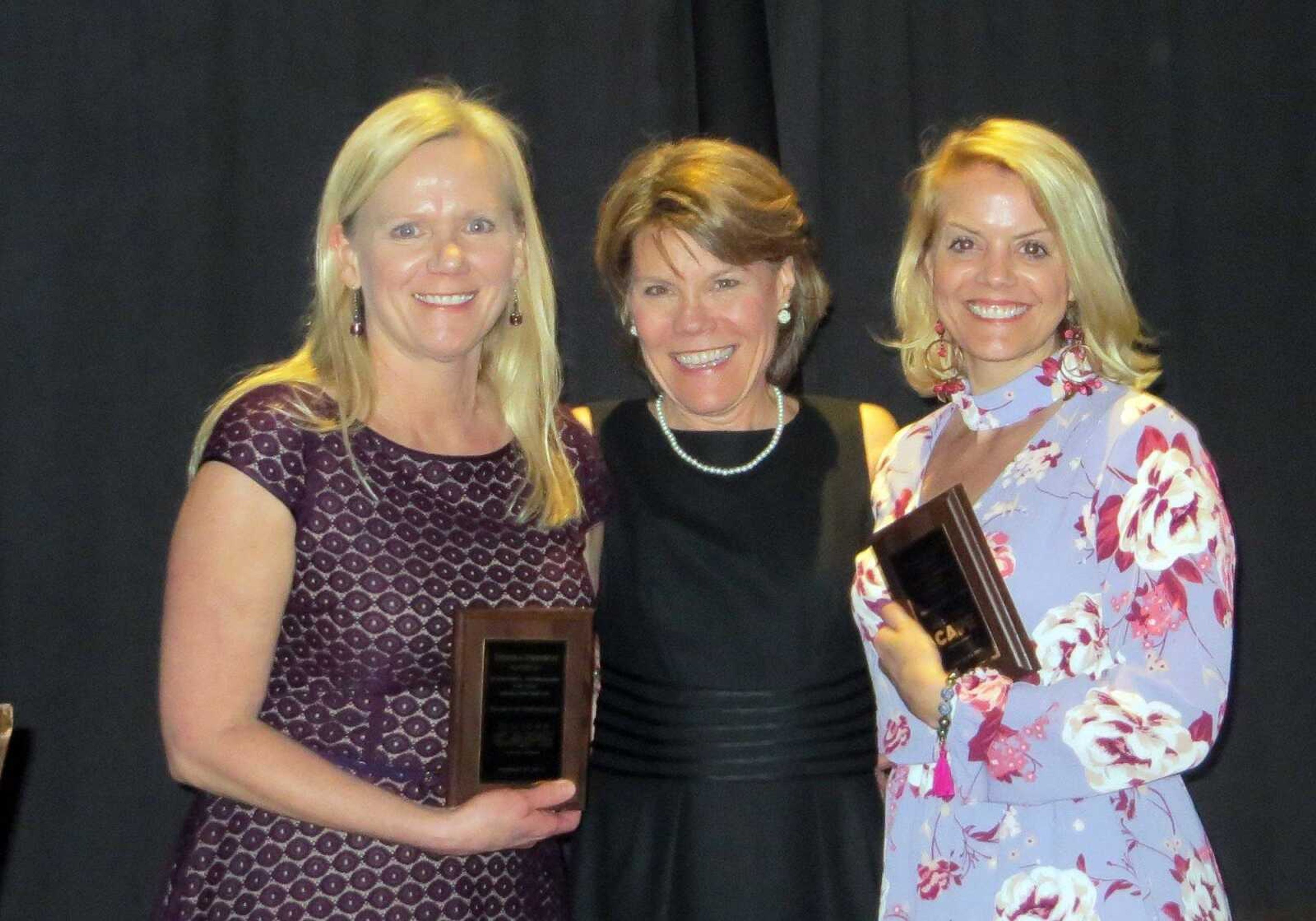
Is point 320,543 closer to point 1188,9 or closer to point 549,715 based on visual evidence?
point 549,715

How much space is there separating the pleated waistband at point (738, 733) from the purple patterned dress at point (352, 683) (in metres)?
0.36

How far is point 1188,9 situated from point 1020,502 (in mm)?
2497

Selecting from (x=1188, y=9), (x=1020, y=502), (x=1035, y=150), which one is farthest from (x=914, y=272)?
(x=1188, y=9)

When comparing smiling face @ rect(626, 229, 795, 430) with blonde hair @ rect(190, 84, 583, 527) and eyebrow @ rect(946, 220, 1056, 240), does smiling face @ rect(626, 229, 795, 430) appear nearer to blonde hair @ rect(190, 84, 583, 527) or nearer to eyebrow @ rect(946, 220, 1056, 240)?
blonde hair @ rect(190, 84, 583, 527)

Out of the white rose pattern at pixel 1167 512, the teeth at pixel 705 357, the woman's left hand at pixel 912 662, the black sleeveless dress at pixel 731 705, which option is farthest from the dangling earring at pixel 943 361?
the white rose pattern at pixel 1167 512

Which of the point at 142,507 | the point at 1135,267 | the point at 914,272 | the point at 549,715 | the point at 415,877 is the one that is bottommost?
the point at 415,877

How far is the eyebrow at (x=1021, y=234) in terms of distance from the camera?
92.8 inches

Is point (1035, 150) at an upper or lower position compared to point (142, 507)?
upper

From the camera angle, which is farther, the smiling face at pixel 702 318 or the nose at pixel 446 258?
the smiling face at pixel 702 318

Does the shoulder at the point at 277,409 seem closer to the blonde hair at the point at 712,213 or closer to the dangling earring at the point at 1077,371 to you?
the blonde hair at the point at 712,213

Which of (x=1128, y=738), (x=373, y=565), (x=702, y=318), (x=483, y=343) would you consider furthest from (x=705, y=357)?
(x=1128, y=738)

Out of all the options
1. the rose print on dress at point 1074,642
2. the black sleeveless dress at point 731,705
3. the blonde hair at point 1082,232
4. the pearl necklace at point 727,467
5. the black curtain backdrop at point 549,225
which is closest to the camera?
the rose print on dress at point 1074,642

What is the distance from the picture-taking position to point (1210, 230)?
418 centimetres

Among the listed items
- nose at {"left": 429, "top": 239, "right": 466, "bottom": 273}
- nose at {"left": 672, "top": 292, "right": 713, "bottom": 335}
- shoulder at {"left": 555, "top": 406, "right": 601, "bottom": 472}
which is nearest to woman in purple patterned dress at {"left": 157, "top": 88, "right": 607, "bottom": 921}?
nose at {"left": 429, "top": 239, "right": 466, "bottom": 273}
